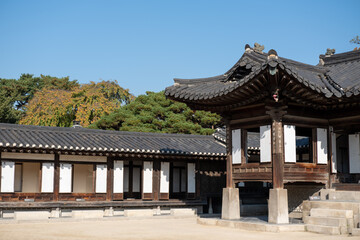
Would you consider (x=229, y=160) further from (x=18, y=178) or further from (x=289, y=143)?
(x=18, y=178)

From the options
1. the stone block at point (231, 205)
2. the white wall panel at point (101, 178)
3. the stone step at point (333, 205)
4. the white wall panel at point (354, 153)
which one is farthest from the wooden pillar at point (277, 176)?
the white wall panel at point (101, 178)

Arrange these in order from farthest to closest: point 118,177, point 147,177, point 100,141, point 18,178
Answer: point 18,178 → point 147,177 → point 118,177 → point 100,141

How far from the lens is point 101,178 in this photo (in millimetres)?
20891

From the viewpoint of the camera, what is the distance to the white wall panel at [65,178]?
65.4ft

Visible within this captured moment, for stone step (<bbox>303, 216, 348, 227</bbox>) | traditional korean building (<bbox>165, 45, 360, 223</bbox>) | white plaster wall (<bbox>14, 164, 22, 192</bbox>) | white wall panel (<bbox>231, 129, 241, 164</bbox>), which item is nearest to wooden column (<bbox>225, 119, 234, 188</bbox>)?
traditional korean building (<bbox>165, 45, 360, 223</bbox>)

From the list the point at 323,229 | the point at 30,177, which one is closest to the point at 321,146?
the point at 323,229

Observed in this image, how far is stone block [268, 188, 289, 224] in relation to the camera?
13852 mm

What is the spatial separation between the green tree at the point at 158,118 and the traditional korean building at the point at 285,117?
56.9ft

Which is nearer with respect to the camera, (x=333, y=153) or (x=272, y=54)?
(x=272, y=54)

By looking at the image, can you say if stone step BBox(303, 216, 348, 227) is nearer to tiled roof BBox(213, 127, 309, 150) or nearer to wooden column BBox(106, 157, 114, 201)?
tiled roof BBox(213, 127, 309, 150)

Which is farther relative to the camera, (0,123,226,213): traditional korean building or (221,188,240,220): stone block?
(0,123,226,213): traditional korean building

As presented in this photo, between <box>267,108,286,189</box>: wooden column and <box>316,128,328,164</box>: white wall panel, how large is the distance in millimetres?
1719

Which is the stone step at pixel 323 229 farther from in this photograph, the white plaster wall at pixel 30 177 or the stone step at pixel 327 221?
the white plaster wall at pixel 30 177

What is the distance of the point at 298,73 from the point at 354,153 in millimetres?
4146
